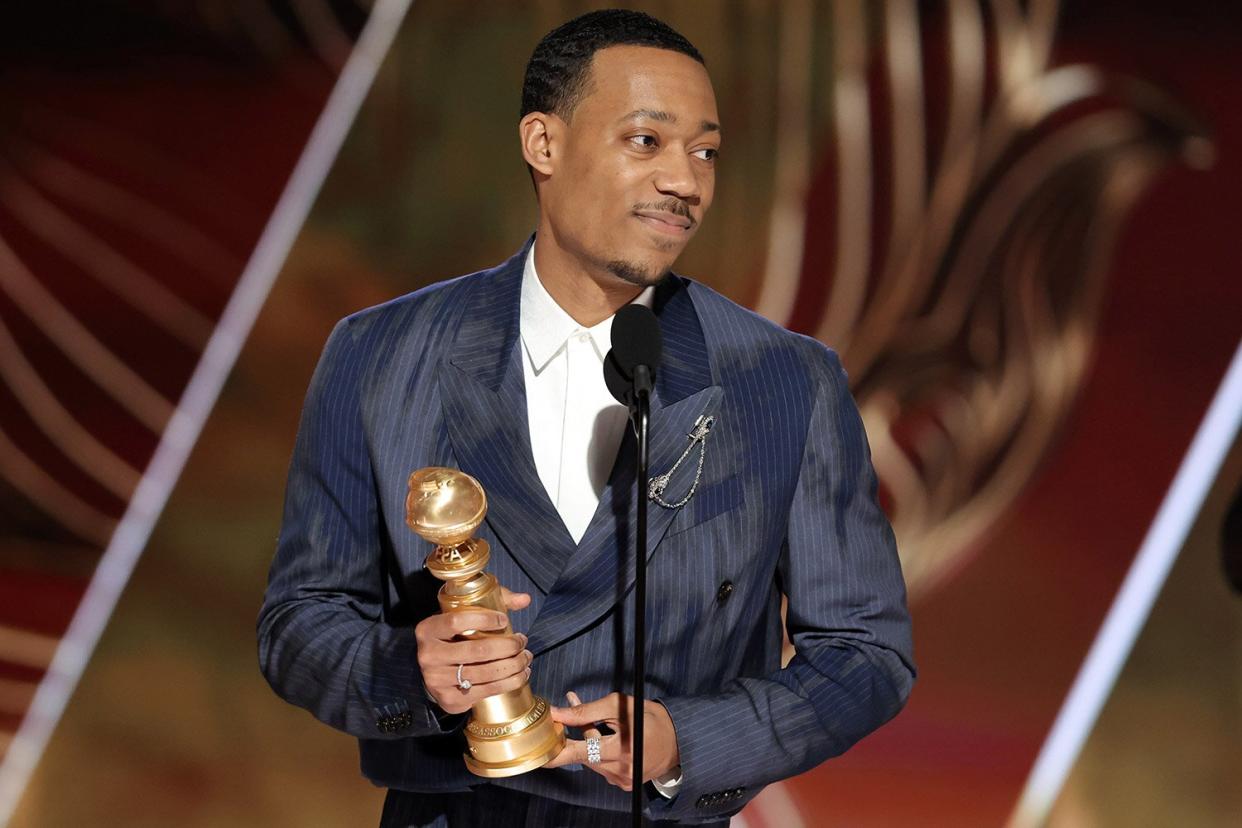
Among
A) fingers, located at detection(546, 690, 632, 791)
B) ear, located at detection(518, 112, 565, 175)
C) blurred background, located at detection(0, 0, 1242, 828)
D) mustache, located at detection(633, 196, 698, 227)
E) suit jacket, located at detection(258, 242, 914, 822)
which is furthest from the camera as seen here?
blurred background, located at detection(0, 0, 1242, 828)

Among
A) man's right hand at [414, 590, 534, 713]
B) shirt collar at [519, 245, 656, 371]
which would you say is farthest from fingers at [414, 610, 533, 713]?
shirt collar at [519, 245, 656, 371]

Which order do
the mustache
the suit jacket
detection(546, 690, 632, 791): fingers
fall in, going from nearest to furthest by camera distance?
detection(546, 690, 632, 791): fingers → the suit jacket → the mustache

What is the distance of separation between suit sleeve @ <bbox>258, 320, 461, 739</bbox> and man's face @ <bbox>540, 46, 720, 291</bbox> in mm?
278

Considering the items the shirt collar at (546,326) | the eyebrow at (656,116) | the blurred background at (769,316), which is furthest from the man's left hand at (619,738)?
the blurred background at (769,316)

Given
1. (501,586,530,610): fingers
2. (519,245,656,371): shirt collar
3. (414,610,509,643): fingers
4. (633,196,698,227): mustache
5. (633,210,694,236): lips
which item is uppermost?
(633,196,698,227): mustache

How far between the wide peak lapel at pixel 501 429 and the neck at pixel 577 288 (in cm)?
5

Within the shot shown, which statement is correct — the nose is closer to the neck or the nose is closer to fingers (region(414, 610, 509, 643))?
the neck

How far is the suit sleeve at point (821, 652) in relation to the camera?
4.33 feet

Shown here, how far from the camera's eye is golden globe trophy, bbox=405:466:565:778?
43.9 inches

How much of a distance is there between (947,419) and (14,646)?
1.95 metres

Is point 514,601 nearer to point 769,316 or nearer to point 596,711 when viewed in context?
point 596,711

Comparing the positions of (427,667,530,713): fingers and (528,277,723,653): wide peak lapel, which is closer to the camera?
(427,667,530,713): fingers

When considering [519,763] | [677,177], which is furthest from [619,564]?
[677,177]

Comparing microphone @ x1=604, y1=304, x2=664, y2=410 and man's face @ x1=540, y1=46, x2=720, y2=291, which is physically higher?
man's face @ x1=540, y1=46, x2=720, y2=291
